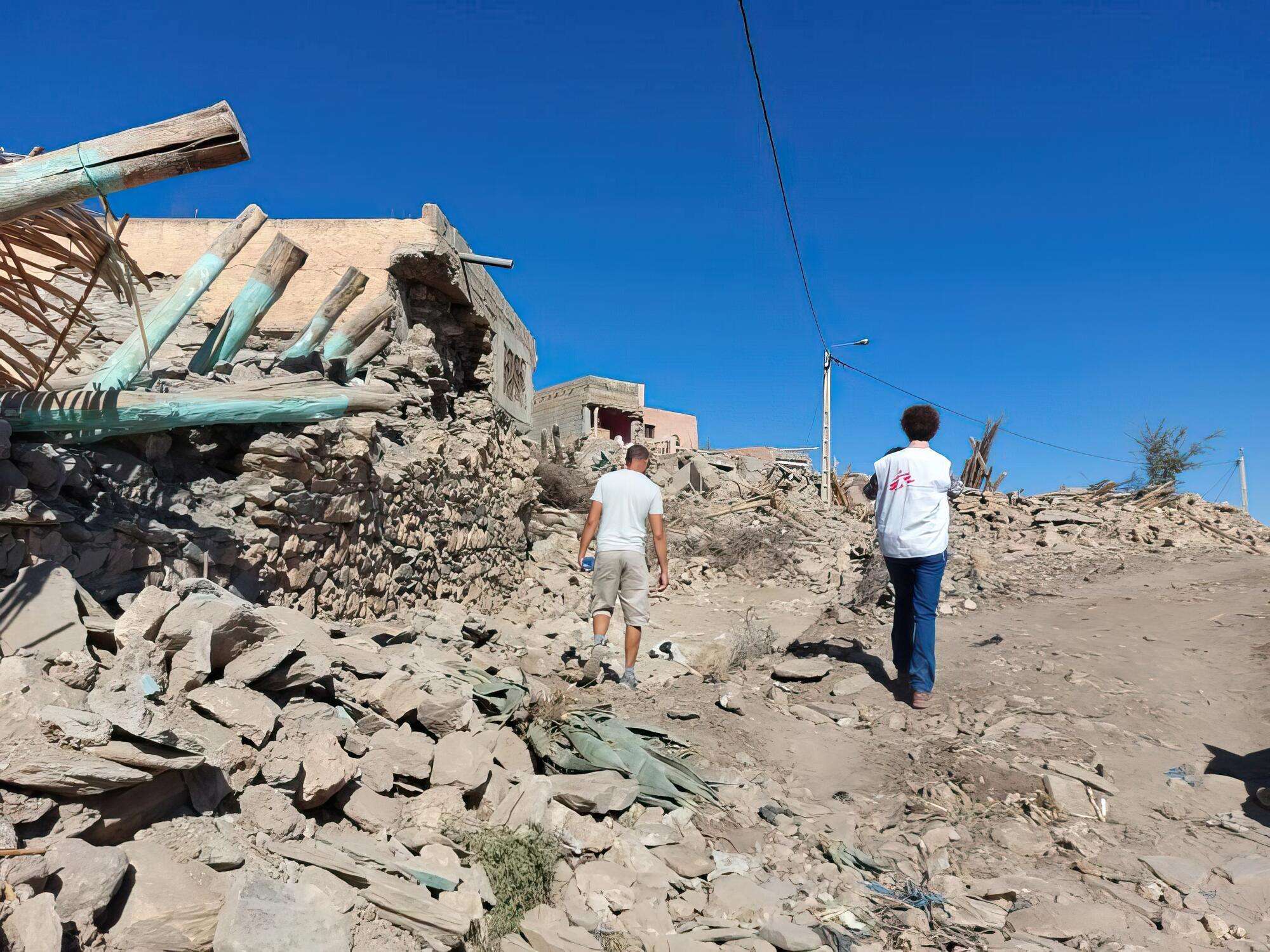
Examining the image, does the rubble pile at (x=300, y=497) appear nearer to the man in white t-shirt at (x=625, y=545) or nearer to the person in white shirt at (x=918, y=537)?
the man in white t-shirt at (x=625, y=545)

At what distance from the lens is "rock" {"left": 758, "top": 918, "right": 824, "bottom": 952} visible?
2348mm

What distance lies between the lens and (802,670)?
17.0 ft

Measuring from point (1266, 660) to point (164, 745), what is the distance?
6226 millimetres

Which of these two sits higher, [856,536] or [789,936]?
[856,536]

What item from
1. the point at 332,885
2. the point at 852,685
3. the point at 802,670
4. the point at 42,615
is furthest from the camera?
the point at 802,670

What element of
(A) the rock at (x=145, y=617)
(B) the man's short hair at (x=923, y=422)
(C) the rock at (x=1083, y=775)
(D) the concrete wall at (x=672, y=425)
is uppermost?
(D) the concrete wall at (x=672, y=425)

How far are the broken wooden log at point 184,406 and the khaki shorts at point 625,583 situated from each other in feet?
5.96

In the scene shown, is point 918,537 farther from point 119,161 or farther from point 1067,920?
point 119,161

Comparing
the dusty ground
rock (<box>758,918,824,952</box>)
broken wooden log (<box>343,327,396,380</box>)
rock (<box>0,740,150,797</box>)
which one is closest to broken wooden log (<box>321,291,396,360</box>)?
broken wooden log (<box>343,327,396,380</box>)

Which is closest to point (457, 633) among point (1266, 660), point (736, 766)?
point (736, 766)

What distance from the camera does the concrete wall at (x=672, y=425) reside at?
3278 cm

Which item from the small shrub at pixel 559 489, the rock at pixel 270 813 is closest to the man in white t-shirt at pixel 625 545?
Result: the rock at pixel 270 813

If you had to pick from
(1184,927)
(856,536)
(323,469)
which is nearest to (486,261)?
(323,469)

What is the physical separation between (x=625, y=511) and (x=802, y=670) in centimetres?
168
